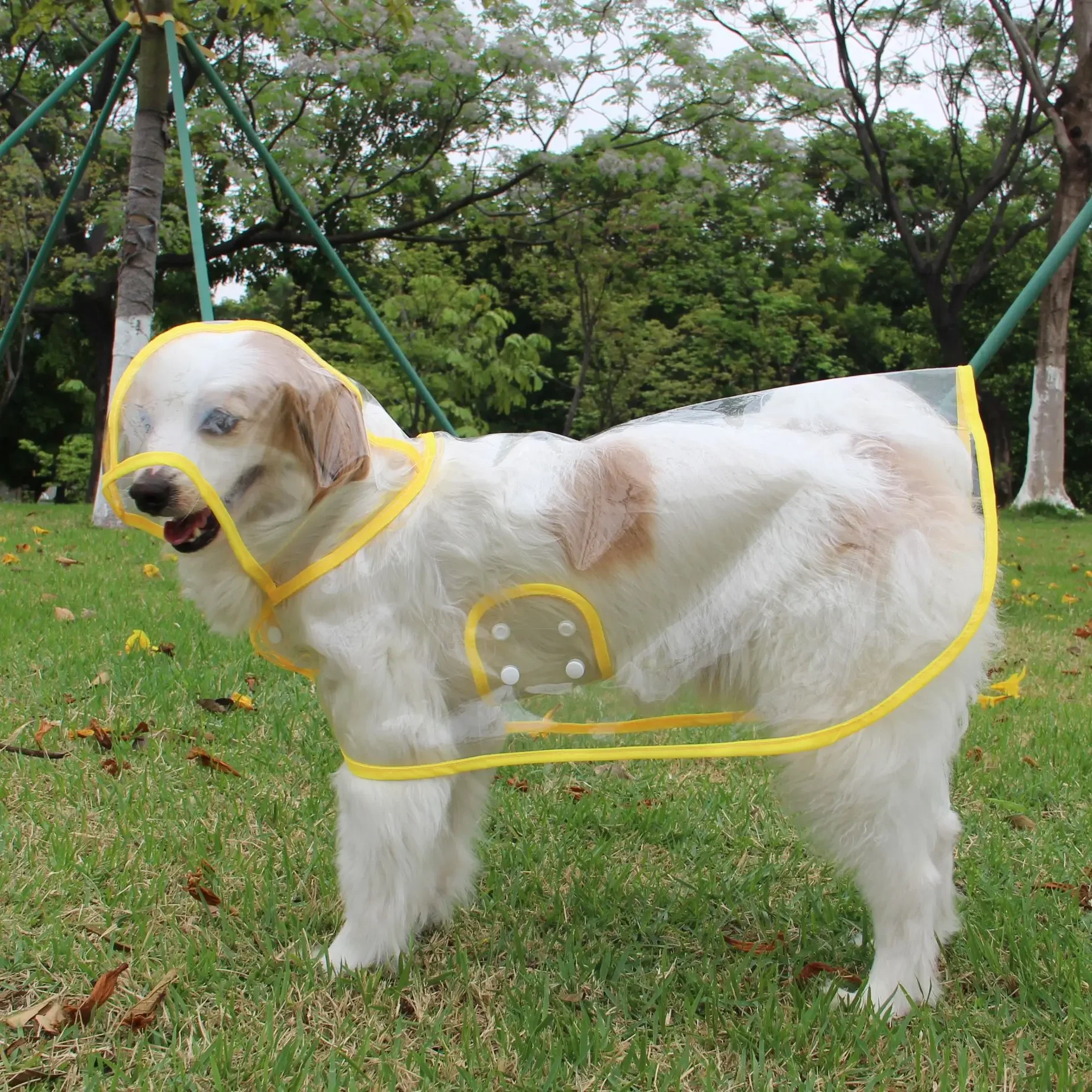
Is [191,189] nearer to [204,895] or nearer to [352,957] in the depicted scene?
[204,895]

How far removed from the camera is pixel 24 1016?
1.75m

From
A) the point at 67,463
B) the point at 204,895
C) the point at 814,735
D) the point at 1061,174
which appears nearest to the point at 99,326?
the point at 67,463

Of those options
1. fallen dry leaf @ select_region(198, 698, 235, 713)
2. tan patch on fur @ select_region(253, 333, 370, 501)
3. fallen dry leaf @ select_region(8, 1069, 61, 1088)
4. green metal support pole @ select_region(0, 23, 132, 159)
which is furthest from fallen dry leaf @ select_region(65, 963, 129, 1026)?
green metal support pole @ select_region(0, 23, 132, 159)

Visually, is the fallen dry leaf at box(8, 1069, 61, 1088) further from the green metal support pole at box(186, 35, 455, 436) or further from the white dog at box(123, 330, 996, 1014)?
the green metal support pole at box(186, 35, 455, 436)

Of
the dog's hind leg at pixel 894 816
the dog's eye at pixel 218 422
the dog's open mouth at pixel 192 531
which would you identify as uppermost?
the dog's eye at pixel 218 422

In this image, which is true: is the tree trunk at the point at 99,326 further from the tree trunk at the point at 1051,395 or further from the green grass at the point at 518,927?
the green grass at the point at 518,927

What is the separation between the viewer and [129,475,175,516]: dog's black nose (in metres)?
1.60

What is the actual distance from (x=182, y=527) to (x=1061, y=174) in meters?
13.7

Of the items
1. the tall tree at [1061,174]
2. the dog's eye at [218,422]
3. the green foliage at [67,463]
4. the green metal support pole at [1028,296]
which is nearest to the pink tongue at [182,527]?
the dog's eye at [218,422]

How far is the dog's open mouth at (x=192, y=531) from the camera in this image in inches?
66.3

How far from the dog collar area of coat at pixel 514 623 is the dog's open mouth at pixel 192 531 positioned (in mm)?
17

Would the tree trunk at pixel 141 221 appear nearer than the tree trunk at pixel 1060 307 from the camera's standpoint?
Yes

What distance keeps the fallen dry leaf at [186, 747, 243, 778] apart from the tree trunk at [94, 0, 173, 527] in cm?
395

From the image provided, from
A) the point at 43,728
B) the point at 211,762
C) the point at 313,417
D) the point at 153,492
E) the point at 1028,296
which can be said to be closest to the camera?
the point at 153,492
